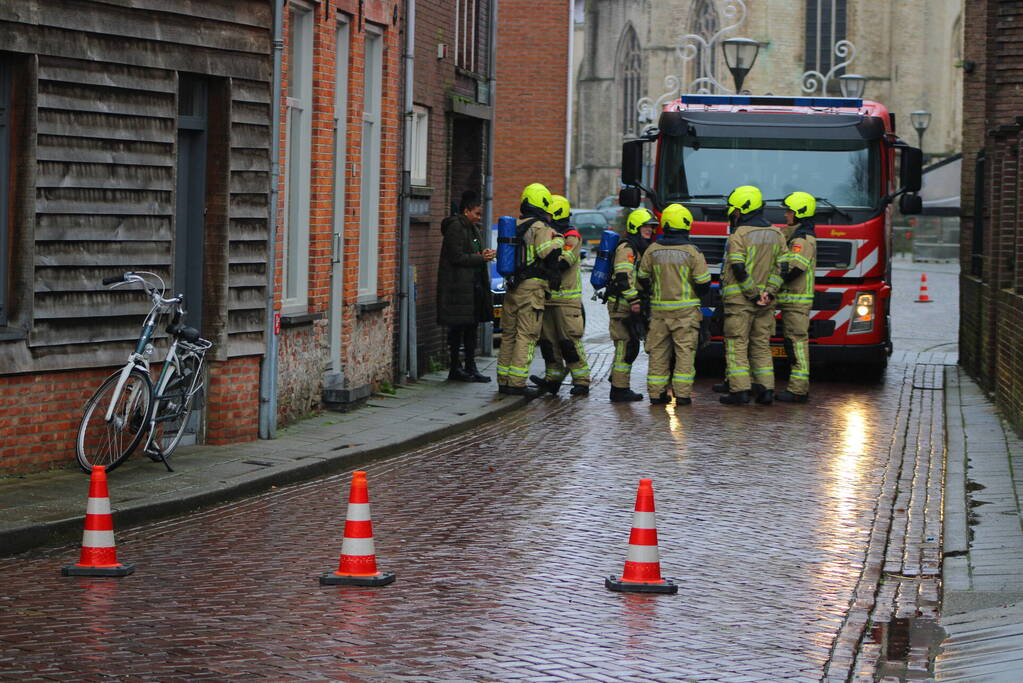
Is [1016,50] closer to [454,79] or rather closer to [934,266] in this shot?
[454,79]

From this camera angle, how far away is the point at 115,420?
10.7 metres

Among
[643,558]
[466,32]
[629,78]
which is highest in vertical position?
[629,78]

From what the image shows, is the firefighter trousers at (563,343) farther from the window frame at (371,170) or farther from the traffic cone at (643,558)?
the traffic cone at (643,558)

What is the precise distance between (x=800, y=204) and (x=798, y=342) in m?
1.41

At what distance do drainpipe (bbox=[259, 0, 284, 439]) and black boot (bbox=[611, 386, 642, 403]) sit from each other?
16.1ft

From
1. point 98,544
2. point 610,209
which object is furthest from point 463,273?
point 610,209

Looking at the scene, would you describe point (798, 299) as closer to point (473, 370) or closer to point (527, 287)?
point (527, 287)

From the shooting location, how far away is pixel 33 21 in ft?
34.6

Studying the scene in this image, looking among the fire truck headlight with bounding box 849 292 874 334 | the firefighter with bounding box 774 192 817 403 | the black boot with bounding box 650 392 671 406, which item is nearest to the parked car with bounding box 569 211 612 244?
the fire truck headlight with bounding box 849 292 874 334

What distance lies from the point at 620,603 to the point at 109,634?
2299 millimetres

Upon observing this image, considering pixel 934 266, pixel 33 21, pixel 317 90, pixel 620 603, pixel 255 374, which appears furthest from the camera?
pixel 934 266

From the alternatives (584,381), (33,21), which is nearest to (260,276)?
(33,21)

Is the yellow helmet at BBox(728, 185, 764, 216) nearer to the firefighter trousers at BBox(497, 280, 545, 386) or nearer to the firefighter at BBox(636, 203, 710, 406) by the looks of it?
the firefighter at BBox(636, 203, 710, 406)

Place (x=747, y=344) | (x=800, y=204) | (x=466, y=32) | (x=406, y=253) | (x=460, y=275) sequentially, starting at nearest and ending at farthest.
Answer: (x=747, y=344)
(x=800, y=204)
(x=406, y=253)
(x=460, y=275)
(x=466, y=32)
